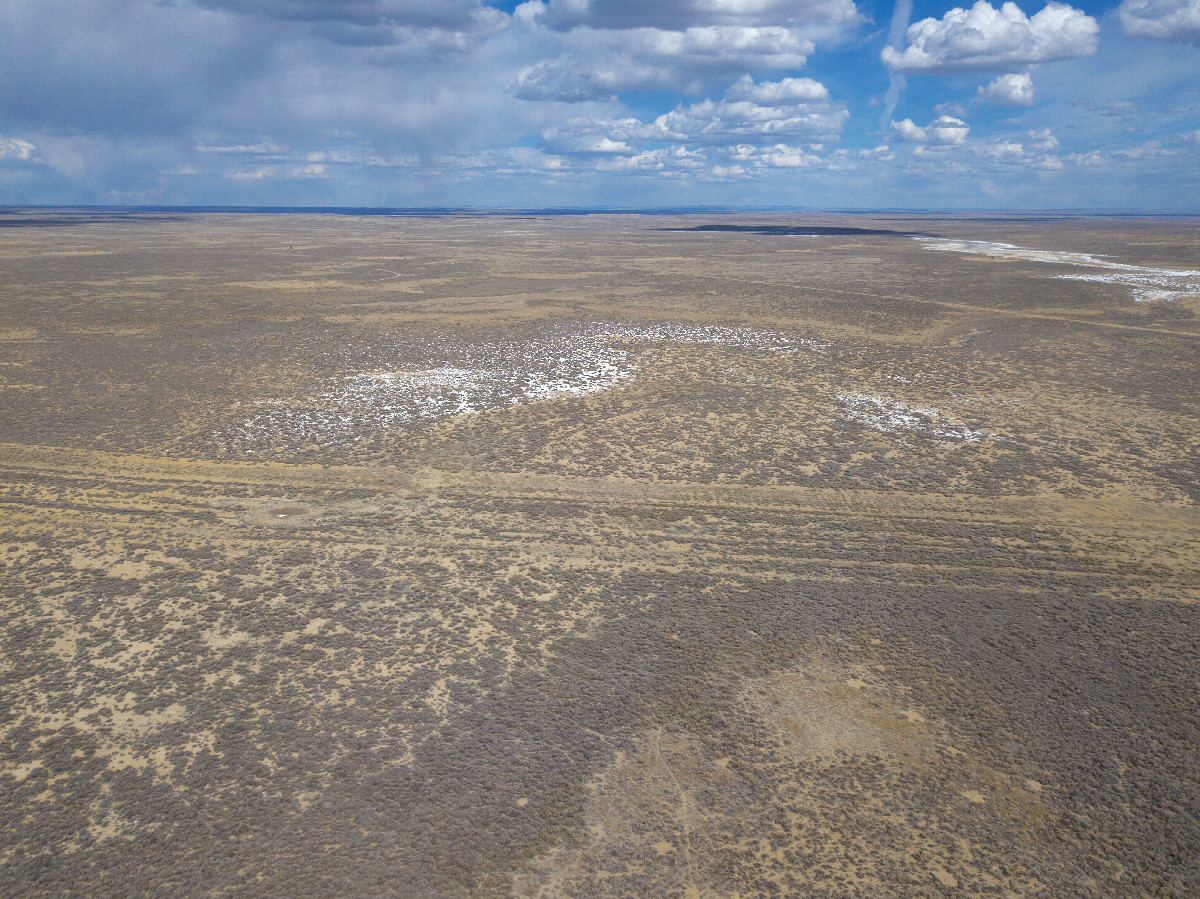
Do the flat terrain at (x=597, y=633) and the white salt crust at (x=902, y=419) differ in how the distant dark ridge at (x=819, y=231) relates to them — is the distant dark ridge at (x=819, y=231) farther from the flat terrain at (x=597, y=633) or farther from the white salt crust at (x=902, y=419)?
the flat terrain at (x=597, y=633)

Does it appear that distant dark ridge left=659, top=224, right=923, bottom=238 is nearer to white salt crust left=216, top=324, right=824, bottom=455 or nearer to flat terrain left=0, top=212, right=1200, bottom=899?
white salt crust left=216, top=324, right=824, bottom=455

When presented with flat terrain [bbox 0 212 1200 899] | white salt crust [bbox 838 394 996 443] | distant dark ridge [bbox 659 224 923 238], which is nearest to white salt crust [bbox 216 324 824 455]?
flat terrain [bbox 0 212 1200 899]

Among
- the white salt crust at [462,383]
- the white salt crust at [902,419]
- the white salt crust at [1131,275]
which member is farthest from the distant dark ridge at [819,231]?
the white salt crust at [902,419]

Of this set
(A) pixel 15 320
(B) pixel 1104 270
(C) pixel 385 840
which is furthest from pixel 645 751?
(B) pixel 1104 270

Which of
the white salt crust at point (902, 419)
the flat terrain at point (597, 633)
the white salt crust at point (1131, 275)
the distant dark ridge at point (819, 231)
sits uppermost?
the distant dark ridge at point (819, 231)

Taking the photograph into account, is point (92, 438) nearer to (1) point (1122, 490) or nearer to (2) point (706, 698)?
(2) point (706, 698)

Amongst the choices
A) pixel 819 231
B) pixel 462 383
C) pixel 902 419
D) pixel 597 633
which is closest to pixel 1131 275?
pixel 902 419

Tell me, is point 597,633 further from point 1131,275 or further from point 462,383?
point 1131,275

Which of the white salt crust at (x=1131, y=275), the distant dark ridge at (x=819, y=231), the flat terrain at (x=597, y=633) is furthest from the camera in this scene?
the distant dark ridge at (x=819, y=231)
